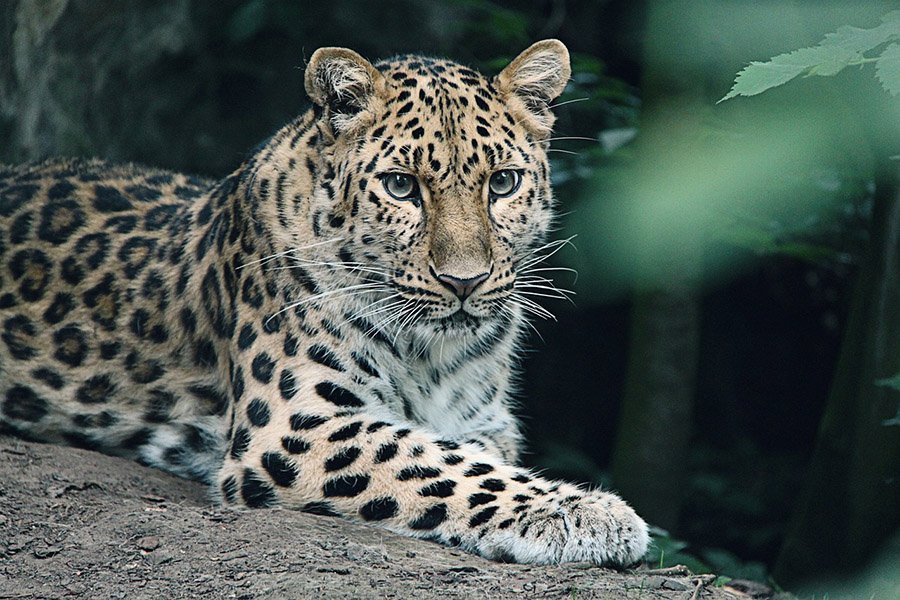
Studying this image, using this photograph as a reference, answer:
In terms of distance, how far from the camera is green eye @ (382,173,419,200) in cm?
536

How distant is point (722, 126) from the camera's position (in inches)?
321

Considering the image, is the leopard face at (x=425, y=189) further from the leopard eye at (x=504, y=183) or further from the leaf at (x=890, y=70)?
the leaf at (x=890, y=70)

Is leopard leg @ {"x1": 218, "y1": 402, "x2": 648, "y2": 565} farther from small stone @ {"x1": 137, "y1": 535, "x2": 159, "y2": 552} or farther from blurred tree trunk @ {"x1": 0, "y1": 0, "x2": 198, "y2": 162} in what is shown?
blurred tree trunk @ {"x1": 0, "y1": 0, "x2": 198, "y2": 162}

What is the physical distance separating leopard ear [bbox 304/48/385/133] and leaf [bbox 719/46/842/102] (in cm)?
221

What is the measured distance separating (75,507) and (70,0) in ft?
14.2

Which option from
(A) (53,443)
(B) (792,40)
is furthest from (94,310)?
(B) (792,40)

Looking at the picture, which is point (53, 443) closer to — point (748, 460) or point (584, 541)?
point (584, 541)

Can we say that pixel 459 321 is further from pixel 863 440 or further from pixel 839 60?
pixel 863 440

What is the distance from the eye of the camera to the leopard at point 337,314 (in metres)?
5.12

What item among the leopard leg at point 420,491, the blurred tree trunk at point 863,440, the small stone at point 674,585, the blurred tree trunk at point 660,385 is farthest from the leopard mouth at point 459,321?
the blurred tree trunk at point 660,385

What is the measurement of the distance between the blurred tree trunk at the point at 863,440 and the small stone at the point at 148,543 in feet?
14.0

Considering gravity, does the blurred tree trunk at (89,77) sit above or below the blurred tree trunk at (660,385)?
above

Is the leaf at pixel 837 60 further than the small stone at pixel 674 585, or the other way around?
the small stone at pixel 674 585

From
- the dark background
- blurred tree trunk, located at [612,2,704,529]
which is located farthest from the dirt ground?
blurred tree trunk, located at [612,2,704,529]
